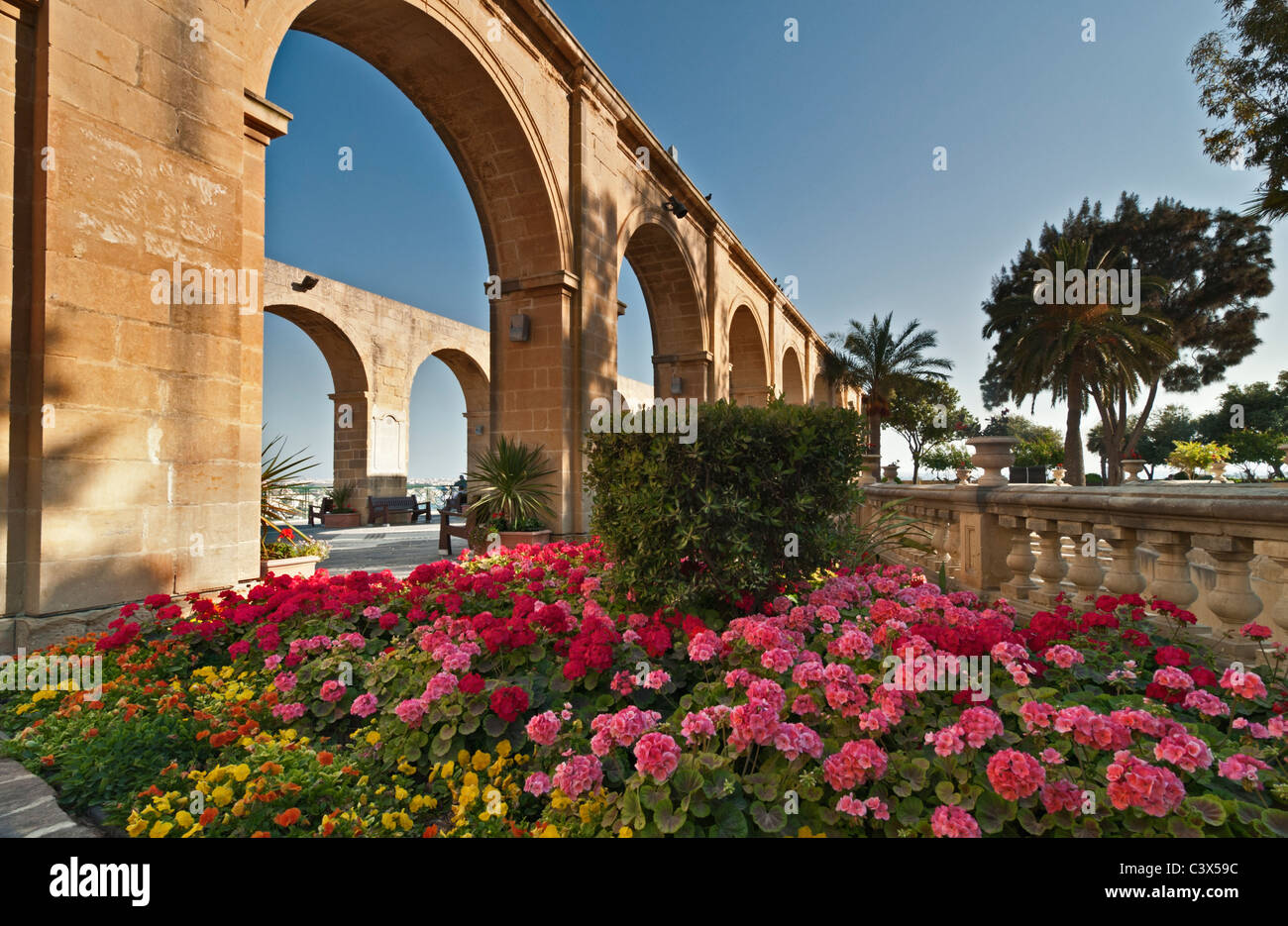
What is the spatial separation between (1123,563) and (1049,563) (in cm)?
34

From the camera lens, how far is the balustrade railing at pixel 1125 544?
2.58 m

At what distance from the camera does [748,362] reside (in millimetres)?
17266

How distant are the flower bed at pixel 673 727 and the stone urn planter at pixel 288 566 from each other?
1.39m

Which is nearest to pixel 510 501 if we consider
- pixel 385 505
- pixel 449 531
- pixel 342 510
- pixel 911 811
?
pixel 449 531

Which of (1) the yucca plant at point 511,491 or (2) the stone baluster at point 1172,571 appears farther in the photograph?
(1) the yucca plant at point 511,491

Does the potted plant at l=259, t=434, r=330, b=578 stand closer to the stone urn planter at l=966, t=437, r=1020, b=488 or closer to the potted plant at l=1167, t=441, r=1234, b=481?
the stone urn planter at l=966, t=437, r=1020, b=488

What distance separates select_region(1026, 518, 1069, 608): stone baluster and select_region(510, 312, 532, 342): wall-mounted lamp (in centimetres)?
607

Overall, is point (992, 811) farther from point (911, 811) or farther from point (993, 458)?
point (993, 458)

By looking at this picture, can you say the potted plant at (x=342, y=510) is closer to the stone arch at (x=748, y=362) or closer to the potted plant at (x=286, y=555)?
the potted plant at (x=286, y=555)

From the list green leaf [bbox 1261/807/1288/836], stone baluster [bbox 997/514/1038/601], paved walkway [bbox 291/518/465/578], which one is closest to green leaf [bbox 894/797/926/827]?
green leaf [bbox 1261/807/1288/836]

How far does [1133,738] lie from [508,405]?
715cm

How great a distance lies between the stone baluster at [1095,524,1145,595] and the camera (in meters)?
3.01

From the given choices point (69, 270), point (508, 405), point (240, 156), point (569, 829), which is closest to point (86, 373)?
point (69, 270)

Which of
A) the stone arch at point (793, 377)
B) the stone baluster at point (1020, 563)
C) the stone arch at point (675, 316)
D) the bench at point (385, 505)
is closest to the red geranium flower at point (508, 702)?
the stone baluster at point (1020, 563)
